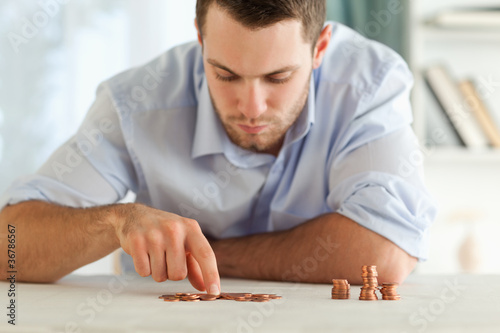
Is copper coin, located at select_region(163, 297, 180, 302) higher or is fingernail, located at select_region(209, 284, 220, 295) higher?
copper coin, located at select_region(163, 297, 180, 302)

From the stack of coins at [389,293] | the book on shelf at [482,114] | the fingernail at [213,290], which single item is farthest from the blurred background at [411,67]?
the fingernail at [213,290]

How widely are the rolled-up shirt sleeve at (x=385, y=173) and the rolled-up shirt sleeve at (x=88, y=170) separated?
0.57 metres

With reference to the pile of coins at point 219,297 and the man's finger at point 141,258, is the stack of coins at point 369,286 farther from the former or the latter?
the man's finger at point 141,258

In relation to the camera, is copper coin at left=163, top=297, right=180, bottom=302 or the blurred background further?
the blurred background

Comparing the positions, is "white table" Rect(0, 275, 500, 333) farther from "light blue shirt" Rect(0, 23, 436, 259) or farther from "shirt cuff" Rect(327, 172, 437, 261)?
"light blue shirt" Rect(0, 23, 436, 259)

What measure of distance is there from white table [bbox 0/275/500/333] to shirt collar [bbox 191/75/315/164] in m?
0.47

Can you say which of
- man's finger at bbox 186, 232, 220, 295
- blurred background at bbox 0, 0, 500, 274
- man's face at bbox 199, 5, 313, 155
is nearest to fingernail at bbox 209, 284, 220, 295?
man's finger at bbox 186, 232, 220, 295

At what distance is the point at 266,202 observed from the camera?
1.76m

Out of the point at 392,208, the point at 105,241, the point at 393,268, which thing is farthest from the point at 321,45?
the point at 105,241

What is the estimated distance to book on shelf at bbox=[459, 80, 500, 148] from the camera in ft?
9.50

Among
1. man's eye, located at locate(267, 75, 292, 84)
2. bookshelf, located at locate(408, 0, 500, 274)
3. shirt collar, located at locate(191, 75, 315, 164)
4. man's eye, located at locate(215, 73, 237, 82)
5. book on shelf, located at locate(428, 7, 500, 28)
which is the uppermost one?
man's eye, located at locate(215, 73, 237, 82)

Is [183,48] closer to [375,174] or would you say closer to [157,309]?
[375,174]

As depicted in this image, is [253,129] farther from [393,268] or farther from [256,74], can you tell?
[393,268]

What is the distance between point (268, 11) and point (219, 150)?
0.41m
